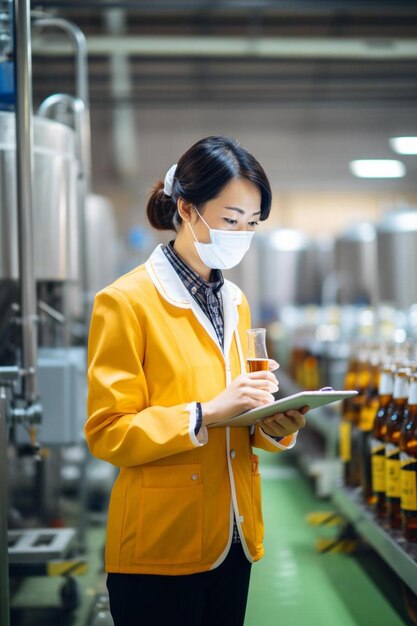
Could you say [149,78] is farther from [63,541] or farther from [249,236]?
[249,236]

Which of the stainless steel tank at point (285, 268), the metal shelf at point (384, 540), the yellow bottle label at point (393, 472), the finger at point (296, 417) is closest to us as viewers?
the finger at point (296, 417)

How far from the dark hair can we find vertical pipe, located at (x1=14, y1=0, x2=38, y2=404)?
74 centimetres

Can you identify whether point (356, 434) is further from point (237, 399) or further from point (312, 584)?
point (237, 399)

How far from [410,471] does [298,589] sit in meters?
1.03

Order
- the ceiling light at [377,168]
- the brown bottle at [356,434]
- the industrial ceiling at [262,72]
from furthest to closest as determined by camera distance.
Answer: the ceiling light at [377,168] < the industrial ceiling at [262,72] < the brown bottle at [356,434]

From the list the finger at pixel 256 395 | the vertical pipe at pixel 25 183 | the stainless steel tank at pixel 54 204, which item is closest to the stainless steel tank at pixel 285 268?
the stainless steel tank at pixel 54 204

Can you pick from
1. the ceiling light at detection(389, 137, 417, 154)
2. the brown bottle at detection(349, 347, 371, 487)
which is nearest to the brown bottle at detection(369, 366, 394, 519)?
the brown bottle at detection(349, 347, 371, 487)

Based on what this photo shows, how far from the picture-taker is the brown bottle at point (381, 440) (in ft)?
8.91

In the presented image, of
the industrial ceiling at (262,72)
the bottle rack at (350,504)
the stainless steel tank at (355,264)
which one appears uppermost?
the industrial ceiling at (262,72)

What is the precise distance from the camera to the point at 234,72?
8.62 meters

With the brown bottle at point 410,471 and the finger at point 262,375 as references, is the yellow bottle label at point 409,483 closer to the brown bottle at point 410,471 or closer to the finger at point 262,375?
the brown bottle at point 410,471

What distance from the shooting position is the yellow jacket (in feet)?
4.96

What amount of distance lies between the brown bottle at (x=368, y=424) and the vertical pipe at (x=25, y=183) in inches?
52.1

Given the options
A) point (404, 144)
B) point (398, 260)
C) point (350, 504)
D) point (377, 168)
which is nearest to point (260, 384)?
point (350, 504)
